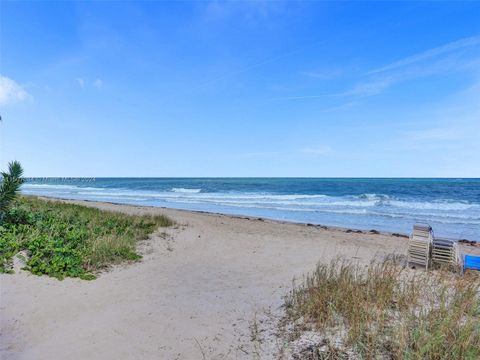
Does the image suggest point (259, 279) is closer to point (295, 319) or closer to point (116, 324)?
point (295, 319)

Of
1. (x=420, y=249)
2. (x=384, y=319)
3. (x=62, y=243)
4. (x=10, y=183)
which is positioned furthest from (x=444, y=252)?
(x=10, y=183)

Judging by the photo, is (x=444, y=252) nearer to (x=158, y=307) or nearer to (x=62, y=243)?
(x=158, y=307)

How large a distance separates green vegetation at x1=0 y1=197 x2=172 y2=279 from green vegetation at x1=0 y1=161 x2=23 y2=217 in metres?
0.86

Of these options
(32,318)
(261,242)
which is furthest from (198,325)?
(261,242)

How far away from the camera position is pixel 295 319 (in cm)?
481

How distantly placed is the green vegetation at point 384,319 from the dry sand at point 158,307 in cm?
75

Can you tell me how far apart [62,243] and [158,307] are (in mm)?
3410

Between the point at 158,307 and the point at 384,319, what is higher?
the point at 384,319

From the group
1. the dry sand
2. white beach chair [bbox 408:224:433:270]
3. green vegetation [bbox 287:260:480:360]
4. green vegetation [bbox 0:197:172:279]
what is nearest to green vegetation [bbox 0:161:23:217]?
green vegetation [bbox 0:197:172:279]

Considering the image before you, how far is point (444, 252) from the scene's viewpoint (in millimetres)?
7875

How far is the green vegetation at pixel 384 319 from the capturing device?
3377mm

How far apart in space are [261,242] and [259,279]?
4.12 m

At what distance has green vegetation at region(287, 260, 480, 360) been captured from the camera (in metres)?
3.38

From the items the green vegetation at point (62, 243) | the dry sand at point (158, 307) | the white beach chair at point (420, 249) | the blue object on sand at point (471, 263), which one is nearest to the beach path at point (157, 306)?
the dry sand at point (158, 307)
